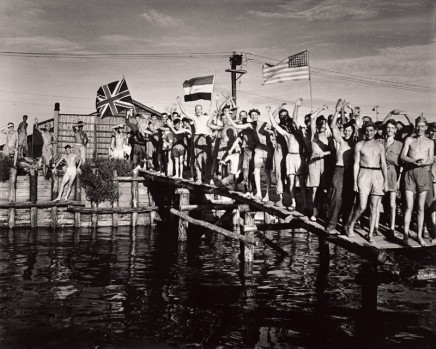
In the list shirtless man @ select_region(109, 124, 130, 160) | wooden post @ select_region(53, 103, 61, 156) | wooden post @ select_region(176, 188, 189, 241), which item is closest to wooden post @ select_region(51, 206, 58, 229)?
shirtless man @ select_region(109, 124, 130, 160)

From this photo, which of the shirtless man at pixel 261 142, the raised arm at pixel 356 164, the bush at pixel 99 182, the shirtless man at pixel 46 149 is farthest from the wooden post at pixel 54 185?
the raised arm at pixel 356 164

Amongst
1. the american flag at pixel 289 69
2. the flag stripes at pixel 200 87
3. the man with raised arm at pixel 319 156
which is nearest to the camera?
the man with raised arm at pixel 319 156

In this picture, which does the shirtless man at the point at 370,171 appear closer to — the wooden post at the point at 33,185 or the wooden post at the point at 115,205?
the wooden post at the point at 115,205

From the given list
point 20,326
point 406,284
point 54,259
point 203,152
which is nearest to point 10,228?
point 54,259

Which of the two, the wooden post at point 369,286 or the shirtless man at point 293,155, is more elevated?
the shirtless man at point 293,155

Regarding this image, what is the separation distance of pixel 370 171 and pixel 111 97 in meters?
13.3

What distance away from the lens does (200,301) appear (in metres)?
9.83

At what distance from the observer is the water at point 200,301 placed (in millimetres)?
7836

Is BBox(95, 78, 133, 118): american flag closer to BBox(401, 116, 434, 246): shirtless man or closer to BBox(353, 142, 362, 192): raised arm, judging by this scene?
BBox(353, 142, 362, 192): raised arm

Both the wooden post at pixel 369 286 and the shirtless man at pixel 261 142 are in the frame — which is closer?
the wooden post at pixel 369 286

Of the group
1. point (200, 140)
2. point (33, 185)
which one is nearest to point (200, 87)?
point (200, 140)

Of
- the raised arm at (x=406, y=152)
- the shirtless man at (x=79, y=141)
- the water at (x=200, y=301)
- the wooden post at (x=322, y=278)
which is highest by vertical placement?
the shirtless man at (x=79, y=141)

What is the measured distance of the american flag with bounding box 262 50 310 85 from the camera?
39.1 ft

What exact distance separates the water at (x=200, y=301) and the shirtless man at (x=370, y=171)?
1266 millimetres
